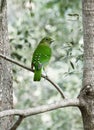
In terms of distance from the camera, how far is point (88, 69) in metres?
2.80

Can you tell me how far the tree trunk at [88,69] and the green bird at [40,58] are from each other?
0.53 metres

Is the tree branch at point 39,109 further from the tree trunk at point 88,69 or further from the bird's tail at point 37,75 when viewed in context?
the bird's tail at point 37,75

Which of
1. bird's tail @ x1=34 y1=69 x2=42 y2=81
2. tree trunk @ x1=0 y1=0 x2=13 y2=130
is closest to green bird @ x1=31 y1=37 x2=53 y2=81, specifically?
bird's tail @ x1=34 y1=69 x2=42 y2=81

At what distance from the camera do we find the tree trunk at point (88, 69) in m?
2.73

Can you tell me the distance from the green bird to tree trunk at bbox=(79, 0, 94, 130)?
1.75ft

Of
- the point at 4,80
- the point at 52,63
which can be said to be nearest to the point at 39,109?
the point at 4,80

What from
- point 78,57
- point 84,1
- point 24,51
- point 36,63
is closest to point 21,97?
point 24,51

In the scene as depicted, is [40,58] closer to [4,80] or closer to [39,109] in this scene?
[4,80]

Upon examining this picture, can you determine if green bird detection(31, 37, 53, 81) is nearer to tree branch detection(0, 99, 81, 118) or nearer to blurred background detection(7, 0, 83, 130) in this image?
tree branch detection(0, 99, 81, 118)

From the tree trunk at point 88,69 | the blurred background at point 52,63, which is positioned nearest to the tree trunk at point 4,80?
the tree trunk at point 88,69

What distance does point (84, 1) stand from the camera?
2830 millimetres

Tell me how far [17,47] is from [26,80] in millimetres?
1051

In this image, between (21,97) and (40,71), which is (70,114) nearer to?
(21,97)

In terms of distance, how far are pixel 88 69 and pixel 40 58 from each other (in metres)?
Result: 0.73
